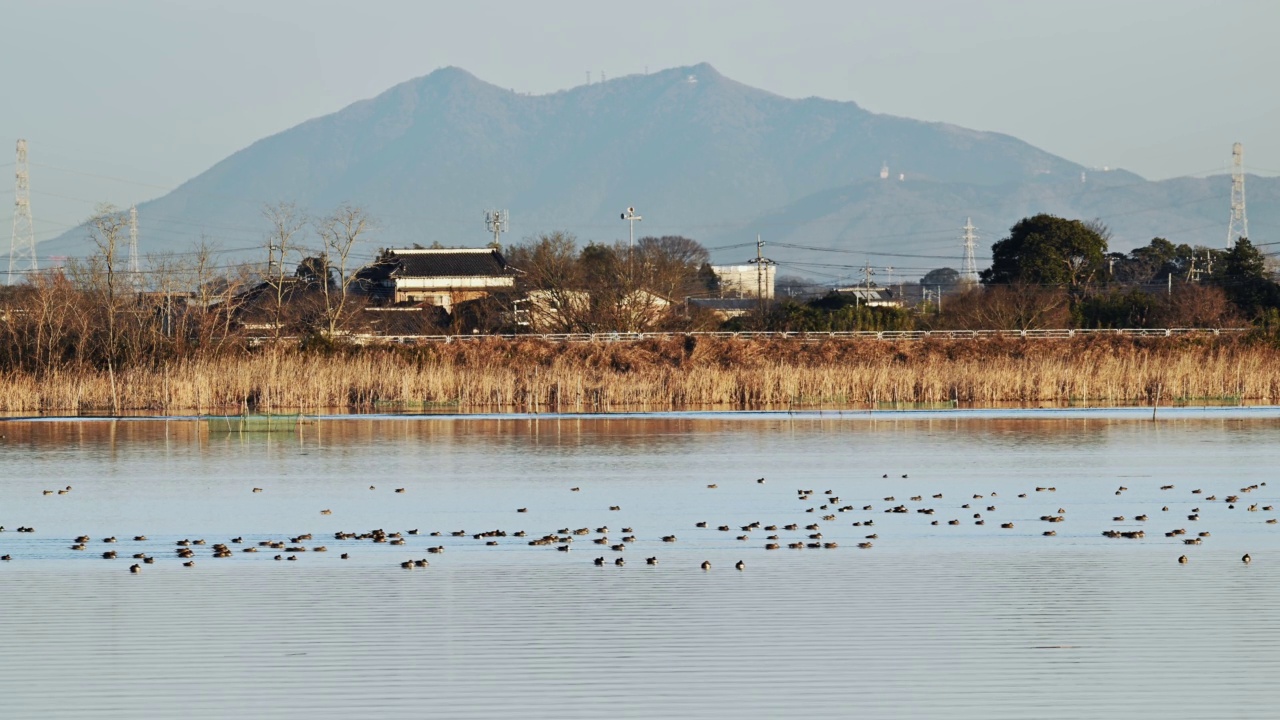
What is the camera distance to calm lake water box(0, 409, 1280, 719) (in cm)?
898

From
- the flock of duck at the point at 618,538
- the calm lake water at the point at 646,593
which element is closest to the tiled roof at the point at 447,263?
the calm lake water at the point at 646,593

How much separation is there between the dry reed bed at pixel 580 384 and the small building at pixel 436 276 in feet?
94.8

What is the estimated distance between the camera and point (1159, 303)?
54.2 metres

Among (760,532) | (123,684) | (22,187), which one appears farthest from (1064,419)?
(22,187)

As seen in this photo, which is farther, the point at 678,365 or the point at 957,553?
the point at 678,365

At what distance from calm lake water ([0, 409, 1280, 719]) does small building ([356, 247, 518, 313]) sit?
47821mm

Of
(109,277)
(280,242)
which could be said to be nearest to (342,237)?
(280,242)

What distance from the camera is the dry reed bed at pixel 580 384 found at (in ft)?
113

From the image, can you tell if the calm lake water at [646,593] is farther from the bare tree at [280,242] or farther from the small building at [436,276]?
the small building at [436,276]

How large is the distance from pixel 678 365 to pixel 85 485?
85.4 ft

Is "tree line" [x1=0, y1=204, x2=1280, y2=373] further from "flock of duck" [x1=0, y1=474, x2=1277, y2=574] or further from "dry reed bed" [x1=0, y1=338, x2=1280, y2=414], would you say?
"flock of duck" [x1=0, y1=474, x2=1277, y2=574]

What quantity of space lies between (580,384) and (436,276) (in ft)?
118

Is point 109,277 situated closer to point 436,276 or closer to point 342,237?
point 342,237

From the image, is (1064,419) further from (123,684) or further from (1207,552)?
(123,684)
